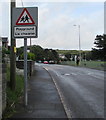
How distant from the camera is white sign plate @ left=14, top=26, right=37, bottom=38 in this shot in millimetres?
6930

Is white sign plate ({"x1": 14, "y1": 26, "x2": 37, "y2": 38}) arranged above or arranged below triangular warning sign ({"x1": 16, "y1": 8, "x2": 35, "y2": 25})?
below

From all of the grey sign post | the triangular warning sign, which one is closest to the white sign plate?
the grey sign post

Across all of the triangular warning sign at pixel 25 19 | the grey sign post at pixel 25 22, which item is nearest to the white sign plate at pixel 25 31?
the grey sign post at pixel 25 22

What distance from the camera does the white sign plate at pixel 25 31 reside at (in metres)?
6.93

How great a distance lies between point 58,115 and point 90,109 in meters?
1.47

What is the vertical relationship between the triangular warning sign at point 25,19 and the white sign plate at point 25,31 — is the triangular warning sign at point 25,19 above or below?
above

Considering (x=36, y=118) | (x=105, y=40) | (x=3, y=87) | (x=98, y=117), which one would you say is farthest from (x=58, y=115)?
(x=105, y=40)

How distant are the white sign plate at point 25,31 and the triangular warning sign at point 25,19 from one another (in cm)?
13

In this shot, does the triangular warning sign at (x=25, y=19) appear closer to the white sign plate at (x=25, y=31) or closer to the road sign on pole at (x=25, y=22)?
the road sign on pole at (x=25, y=22)

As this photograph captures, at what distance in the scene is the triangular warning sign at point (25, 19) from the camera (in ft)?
22.7

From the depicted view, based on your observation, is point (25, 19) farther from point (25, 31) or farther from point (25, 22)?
point (25, 31)

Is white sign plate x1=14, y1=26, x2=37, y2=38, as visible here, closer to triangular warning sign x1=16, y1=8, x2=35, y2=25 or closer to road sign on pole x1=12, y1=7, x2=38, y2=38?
road sign on pole x1=12, y1=7, x2=38, y2=38

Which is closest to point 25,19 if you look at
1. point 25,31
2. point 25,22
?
point 25,22

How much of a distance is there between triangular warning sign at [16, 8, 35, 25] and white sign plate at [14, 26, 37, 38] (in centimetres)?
13
